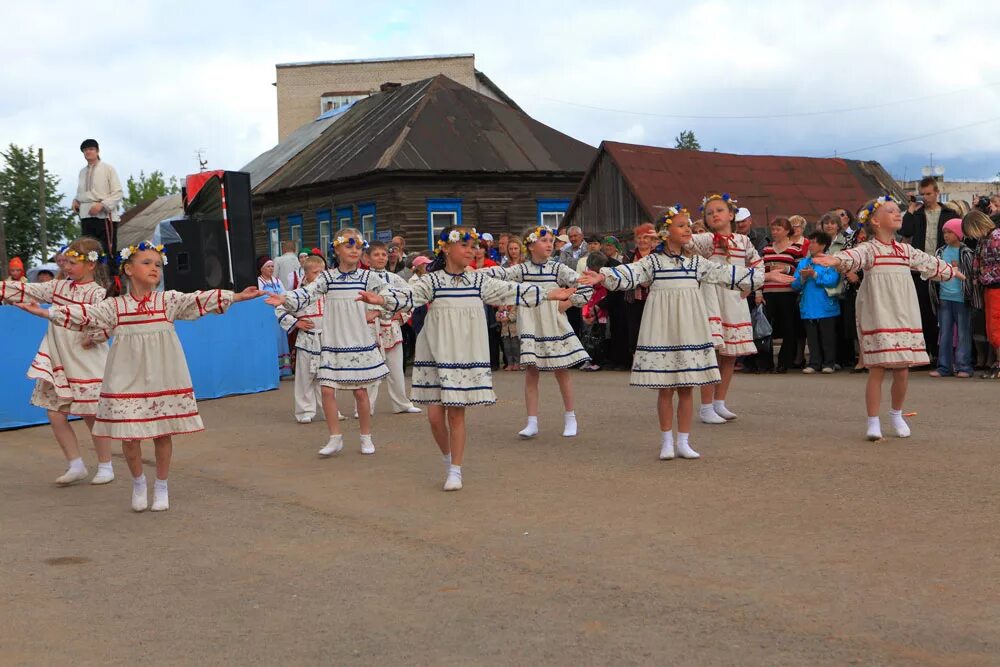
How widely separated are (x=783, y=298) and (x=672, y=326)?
6.91 m

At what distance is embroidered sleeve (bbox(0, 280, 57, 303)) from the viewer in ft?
31.8

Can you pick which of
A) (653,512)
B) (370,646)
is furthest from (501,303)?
(370,646)

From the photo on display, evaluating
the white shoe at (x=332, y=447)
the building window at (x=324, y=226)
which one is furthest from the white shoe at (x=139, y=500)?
the building window at (x=324, y=226)

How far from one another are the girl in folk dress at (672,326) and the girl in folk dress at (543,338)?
155cm

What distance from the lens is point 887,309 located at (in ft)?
31.9

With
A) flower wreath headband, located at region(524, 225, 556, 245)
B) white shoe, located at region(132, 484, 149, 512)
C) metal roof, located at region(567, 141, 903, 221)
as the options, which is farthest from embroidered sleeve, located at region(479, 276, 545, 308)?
metal roof, located at region(567, 141, 903, 221)

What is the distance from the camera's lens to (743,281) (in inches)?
396

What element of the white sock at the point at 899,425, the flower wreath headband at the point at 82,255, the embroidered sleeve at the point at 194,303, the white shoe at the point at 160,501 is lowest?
the white shoe at the point at 160,501

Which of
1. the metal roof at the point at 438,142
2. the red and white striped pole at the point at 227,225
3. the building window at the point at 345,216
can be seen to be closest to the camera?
the red and white striped pole at the point at 227,225

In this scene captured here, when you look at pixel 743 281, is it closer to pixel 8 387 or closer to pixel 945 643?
pixel 945 643

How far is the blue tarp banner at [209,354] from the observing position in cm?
1433

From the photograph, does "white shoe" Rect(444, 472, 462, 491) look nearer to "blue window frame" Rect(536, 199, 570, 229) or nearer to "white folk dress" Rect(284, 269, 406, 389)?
"white folk dress" Rect(284, 269, 406, 389)

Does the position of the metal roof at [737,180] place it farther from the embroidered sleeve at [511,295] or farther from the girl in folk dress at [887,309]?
the embroidered sleeve at [511,295]

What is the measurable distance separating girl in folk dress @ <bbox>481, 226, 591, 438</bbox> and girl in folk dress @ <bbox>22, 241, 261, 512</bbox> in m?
3.38
